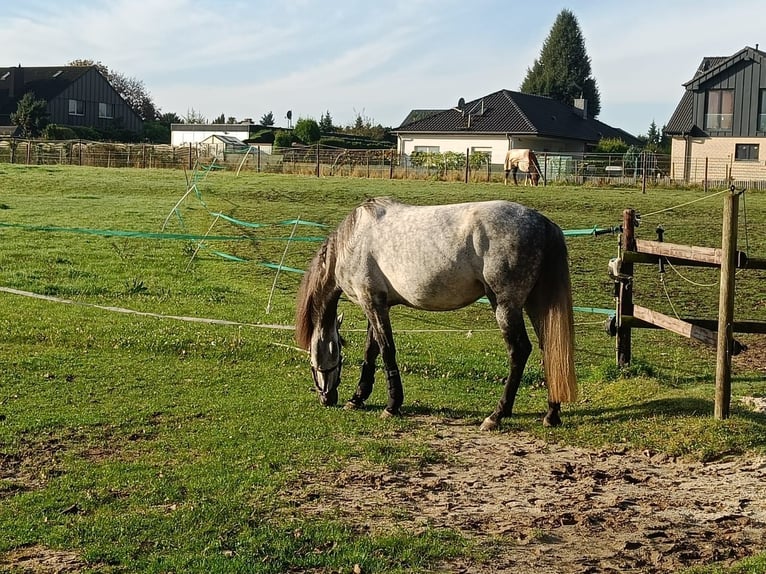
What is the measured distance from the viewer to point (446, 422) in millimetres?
7887

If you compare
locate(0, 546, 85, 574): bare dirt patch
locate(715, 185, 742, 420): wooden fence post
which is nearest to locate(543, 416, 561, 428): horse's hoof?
locate(715, 185, 742, 420): wooden fence post

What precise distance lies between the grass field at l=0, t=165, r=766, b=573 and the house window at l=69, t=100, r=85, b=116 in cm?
5410

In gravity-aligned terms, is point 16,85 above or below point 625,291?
above

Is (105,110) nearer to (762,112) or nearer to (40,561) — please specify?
(762,112)

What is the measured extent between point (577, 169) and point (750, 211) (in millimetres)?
14721

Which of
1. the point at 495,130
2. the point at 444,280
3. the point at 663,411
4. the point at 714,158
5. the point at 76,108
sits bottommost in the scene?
the point at 663,411

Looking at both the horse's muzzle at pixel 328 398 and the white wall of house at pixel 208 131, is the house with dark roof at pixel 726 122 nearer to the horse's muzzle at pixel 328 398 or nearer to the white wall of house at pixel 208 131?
the white wall of house at pixel 208 131

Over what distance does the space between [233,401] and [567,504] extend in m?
3.69

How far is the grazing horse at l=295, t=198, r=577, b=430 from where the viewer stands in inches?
295

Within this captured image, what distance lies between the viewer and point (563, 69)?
96.5 meters

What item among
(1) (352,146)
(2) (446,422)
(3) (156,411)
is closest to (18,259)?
(3) (156,411)

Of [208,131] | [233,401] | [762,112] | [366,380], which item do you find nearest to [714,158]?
[762,112]

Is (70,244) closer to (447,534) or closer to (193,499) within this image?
(193,499)

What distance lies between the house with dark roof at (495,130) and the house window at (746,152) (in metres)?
11.9
